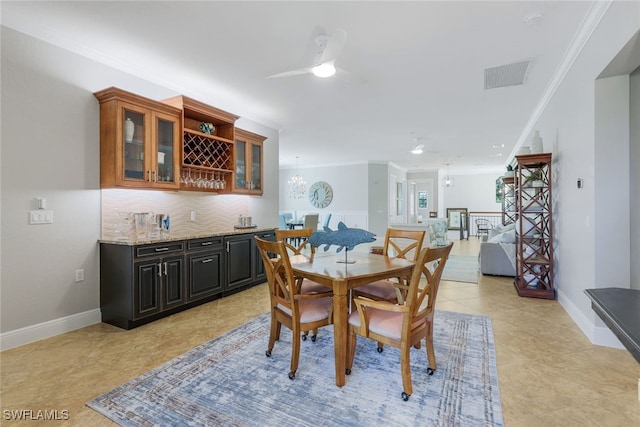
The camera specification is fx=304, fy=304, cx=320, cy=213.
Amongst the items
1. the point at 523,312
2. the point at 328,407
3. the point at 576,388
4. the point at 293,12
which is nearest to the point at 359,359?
the point at 328,407

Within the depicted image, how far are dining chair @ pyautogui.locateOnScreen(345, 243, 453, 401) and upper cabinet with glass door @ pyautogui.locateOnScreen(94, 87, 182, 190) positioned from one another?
2670 mm

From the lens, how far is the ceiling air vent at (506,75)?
3357 millimetres

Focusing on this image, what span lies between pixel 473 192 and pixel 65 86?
41.6 feet

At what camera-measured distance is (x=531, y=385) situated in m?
2.03

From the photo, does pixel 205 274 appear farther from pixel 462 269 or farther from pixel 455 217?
pixel 455 217

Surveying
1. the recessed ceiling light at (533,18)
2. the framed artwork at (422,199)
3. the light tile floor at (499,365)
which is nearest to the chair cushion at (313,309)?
the light tile floor at (499,365)

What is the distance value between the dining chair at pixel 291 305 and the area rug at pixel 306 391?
22cm

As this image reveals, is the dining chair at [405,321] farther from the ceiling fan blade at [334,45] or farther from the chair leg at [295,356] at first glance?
the ceiling fan blade at [334,45]

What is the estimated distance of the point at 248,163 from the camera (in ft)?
15.5

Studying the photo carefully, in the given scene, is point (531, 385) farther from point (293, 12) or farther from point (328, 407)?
point (293, 12)

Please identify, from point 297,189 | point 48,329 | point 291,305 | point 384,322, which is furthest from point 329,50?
point 297,189

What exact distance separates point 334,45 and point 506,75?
2446 mm

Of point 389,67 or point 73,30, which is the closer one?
point 73,30

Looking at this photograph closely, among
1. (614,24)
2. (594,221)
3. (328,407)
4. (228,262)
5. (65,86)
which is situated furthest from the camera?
(228,262)
